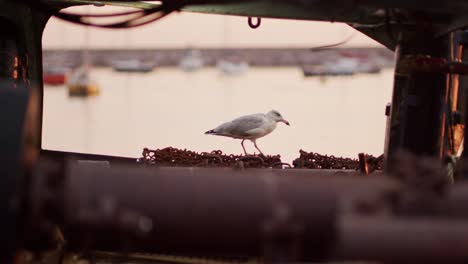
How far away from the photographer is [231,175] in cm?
488

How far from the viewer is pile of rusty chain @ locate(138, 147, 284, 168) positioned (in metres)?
10.4

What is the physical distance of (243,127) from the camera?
507 inches

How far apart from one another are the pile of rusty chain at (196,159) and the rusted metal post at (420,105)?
2210mm

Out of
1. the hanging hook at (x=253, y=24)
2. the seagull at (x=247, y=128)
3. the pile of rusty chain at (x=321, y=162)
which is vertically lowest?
the pile of rusty chain at (x=321, y=162)

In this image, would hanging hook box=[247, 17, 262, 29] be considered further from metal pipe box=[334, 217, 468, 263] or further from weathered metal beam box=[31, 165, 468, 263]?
metal pipe box=[334, 217, 468, 263]

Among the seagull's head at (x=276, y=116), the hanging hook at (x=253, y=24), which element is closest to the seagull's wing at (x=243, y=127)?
the seagull's head at (x=276, y=116)

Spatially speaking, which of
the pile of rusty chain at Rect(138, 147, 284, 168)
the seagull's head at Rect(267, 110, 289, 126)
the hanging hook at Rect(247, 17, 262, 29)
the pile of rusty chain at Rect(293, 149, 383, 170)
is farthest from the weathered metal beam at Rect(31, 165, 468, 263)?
the seagull's head at Rect(267, 110, 289, 126)

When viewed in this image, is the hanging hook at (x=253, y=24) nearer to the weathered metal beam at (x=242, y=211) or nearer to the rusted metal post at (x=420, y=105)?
the rusted metal post at (x=420, y=105)

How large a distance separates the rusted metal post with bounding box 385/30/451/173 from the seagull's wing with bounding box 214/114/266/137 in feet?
14.5

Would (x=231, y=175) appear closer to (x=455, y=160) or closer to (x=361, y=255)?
(x=361, y=255)

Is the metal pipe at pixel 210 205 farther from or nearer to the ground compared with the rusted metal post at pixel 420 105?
nearer to the ground

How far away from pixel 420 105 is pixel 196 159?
310cm

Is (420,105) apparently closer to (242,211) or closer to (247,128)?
→ (242,211)

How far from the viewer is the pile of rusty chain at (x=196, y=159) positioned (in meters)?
10.4
